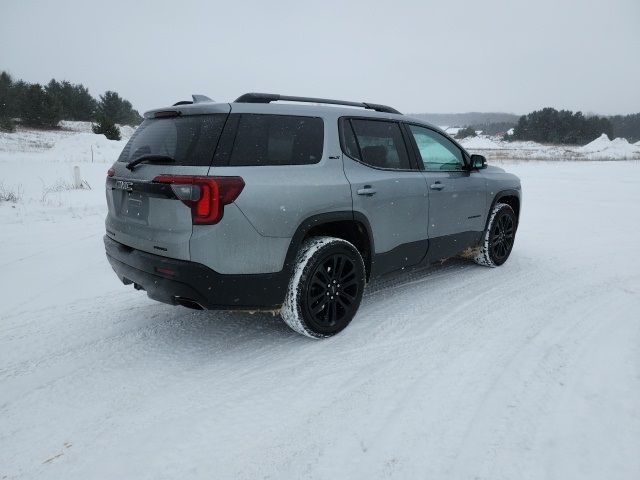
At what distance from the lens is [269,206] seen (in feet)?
9.70

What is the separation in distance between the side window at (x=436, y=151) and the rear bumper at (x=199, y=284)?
7.01ft

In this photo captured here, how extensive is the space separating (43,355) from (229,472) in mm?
1951

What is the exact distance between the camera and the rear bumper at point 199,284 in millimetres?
2855

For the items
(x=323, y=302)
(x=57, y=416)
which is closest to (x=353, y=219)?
(x=323, y=302)

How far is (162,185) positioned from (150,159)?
0.34 m

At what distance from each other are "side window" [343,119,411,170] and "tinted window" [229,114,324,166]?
35 cm

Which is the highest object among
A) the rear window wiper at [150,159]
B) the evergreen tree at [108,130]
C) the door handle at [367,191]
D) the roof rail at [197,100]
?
the evergreen tree at [108,130]

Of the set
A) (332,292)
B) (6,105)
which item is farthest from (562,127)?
(332,292)

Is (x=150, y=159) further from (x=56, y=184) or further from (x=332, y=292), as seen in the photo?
(x=56, y=184)

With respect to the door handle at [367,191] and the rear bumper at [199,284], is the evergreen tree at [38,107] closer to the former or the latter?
the rear bumper at [199,284]

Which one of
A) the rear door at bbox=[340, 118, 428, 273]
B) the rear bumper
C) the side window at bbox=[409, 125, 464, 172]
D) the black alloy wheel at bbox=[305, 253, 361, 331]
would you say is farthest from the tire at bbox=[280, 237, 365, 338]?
the side window at bbox=[409, 125, 464, 172]

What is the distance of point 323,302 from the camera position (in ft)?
11.1

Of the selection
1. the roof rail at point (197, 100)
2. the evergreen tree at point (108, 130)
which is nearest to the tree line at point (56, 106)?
the evergreen tree at point (108, 130)

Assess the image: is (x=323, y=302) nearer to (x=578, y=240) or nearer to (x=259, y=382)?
(x=259, y=382)
